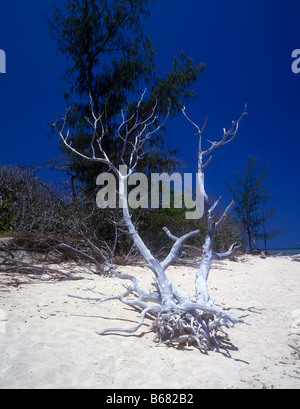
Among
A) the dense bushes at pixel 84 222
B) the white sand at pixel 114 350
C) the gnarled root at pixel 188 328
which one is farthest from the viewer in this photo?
the dense bushes at pixel 84 222

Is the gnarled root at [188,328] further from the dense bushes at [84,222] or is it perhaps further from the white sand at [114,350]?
the dense bushes at [84,222]

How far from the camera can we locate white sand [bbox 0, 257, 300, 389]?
2.38 m

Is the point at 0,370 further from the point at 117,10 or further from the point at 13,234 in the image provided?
the point at 117,10

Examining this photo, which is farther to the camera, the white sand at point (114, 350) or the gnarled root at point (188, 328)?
the gnarled root at point (188, 328)

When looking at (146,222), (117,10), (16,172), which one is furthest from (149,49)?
(16,172)

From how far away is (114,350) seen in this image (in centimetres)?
286

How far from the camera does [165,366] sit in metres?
2.65

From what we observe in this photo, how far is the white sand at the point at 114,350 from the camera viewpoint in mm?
2377

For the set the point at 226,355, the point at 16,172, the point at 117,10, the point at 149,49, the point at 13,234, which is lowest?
the point at 226,355

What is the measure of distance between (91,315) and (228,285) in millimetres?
3415

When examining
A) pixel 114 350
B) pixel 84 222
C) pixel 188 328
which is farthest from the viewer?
pixel 84 222
